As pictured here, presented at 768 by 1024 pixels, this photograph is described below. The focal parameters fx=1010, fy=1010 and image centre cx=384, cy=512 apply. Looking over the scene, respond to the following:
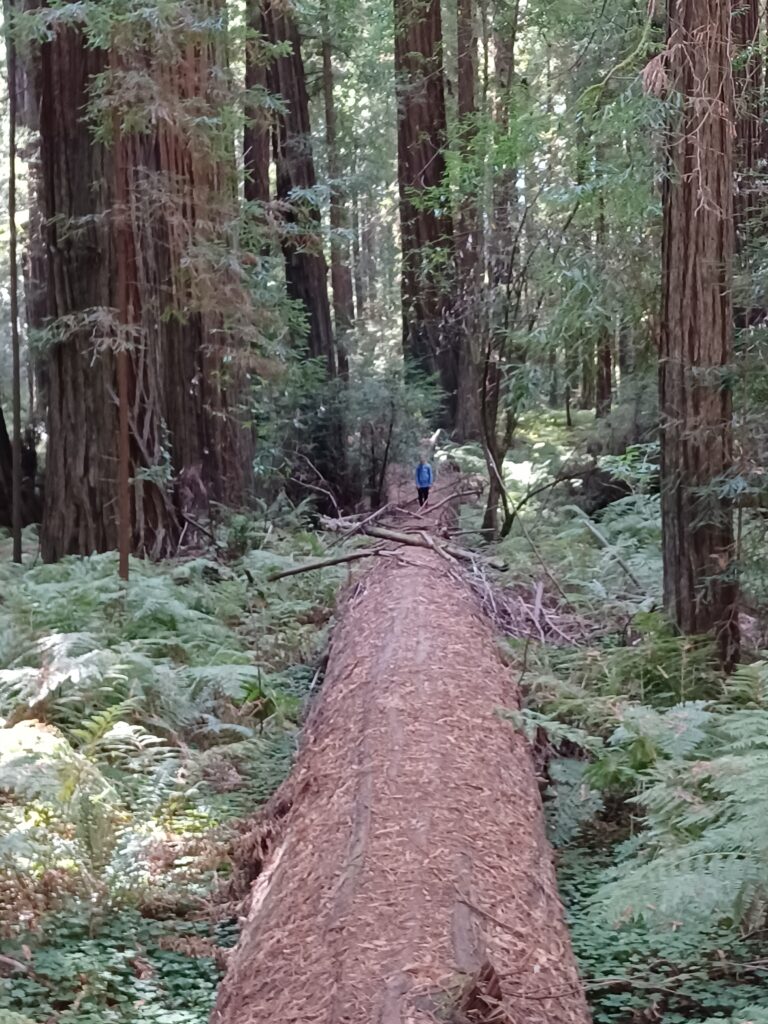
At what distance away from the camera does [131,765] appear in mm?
5445

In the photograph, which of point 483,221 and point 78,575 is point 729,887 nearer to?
point 78,575

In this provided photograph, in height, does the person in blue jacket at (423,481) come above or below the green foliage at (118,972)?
above

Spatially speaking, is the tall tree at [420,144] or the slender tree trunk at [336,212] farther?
the tall tree at [420,144]

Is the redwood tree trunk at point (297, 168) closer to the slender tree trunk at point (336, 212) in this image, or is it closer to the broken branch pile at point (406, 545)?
the slender tree trunk at point (336, 212)

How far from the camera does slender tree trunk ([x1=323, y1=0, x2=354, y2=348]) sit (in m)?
17.4

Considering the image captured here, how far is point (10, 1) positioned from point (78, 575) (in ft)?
23.7

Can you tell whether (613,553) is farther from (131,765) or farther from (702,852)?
(702,852)

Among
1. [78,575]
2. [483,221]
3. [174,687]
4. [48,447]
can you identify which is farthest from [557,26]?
[174,687]

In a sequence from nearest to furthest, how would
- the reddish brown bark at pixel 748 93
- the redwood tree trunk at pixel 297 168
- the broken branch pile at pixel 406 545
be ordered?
the reddish brown bark at pixel 748 93 → the broken branch pile at pixel 406 545 → the redwood tree trunk at pixel 297 168

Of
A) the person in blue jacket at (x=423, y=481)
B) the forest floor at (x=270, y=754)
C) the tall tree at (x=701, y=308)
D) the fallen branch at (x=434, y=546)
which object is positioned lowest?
the forest floor at (x=270, y=754)

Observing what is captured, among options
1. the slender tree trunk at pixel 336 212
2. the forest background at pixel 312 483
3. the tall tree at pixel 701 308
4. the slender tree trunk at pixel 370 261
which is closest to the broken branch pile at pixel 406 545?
the forest background at pixel 312 483

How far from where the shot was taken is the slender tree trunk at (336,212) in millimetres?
17438

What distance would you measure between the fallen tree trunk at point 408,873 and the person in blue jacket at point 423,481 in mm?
6053

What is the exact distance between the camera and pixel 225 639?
7.98 meters
